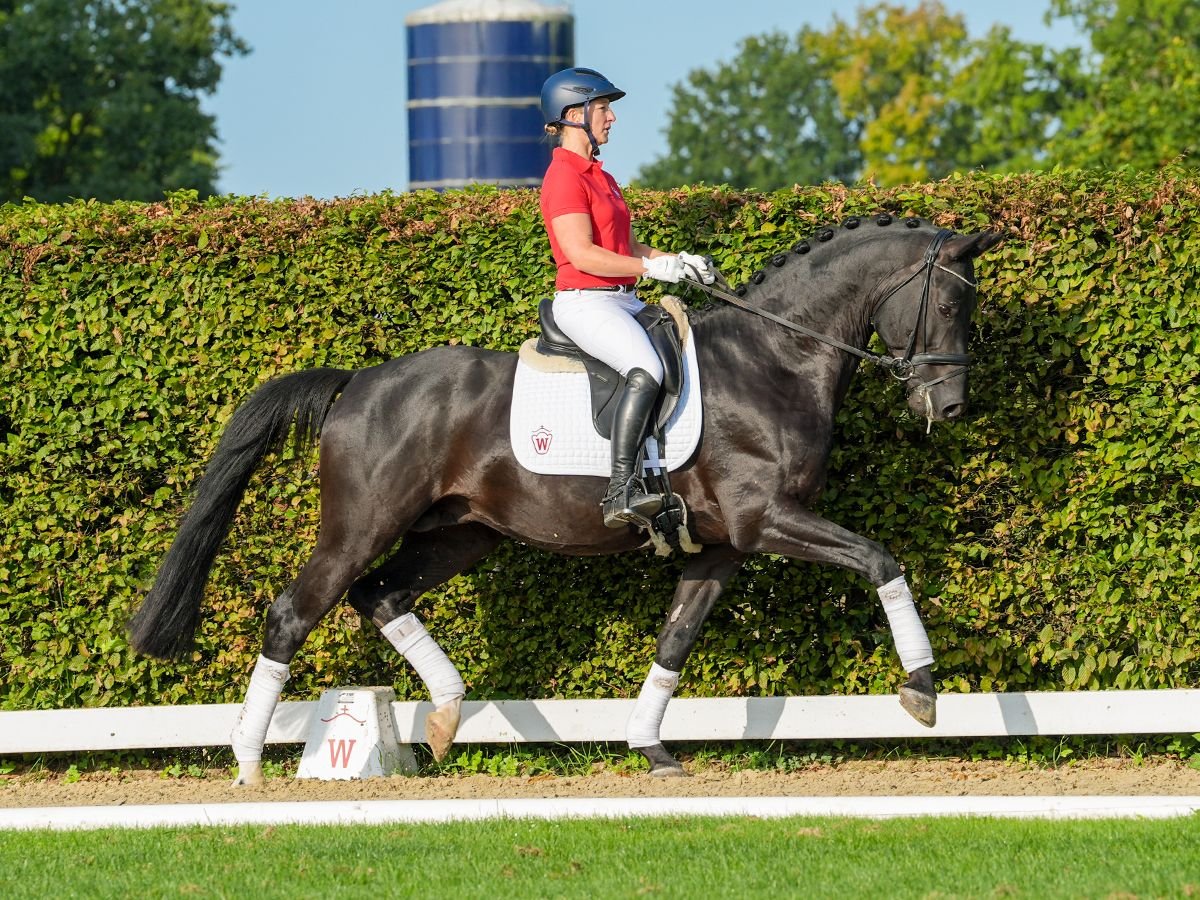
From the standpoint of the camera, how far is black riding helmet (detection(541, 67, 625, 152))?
714cm

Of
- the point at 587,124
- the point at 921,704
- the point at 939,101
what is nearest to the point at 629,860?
the point at 921,704

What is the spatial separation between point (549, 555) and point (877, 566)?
2.06 m

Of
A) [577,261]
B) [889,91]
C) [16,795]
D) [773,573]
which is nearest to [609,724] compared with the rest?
[773,573]

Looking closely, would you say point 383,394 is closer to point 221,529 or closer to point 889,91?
point 221,529

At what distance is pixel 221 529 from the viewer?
770cm

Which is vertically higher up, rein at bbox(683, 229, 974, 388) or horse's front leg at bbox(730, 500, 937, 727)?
rein at bbox(683, 229, 974, 388)

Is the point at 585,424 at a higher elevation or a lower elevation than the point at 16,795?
higher

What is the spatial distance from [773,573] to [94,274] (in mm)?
3854

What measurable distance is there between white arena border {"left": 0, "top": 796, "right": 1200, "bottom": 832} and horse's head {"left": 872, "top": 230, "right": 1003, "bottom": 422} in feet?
5.57

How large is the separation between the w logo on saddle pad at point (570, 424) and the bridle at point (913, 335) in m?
0.41

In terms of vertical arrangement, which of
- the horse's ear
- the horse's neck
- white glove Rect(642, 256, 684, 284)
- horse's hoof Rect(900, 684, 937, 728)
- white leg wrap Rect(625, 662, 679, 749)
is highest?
the horse's ear

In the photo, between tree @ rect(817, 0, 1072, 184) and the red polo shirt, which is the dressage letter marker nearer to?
the red polo shirt

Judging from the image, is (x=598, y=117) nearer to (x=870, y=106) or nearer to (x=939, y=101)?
(x=939, y=101)

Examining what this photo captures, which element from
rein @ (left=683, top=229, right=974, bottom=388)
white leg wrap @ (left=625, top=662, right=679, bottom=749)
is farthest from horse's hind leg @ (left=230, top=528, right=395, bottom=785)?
rein @ (left=683, top=229, right=974, bottom=388)
